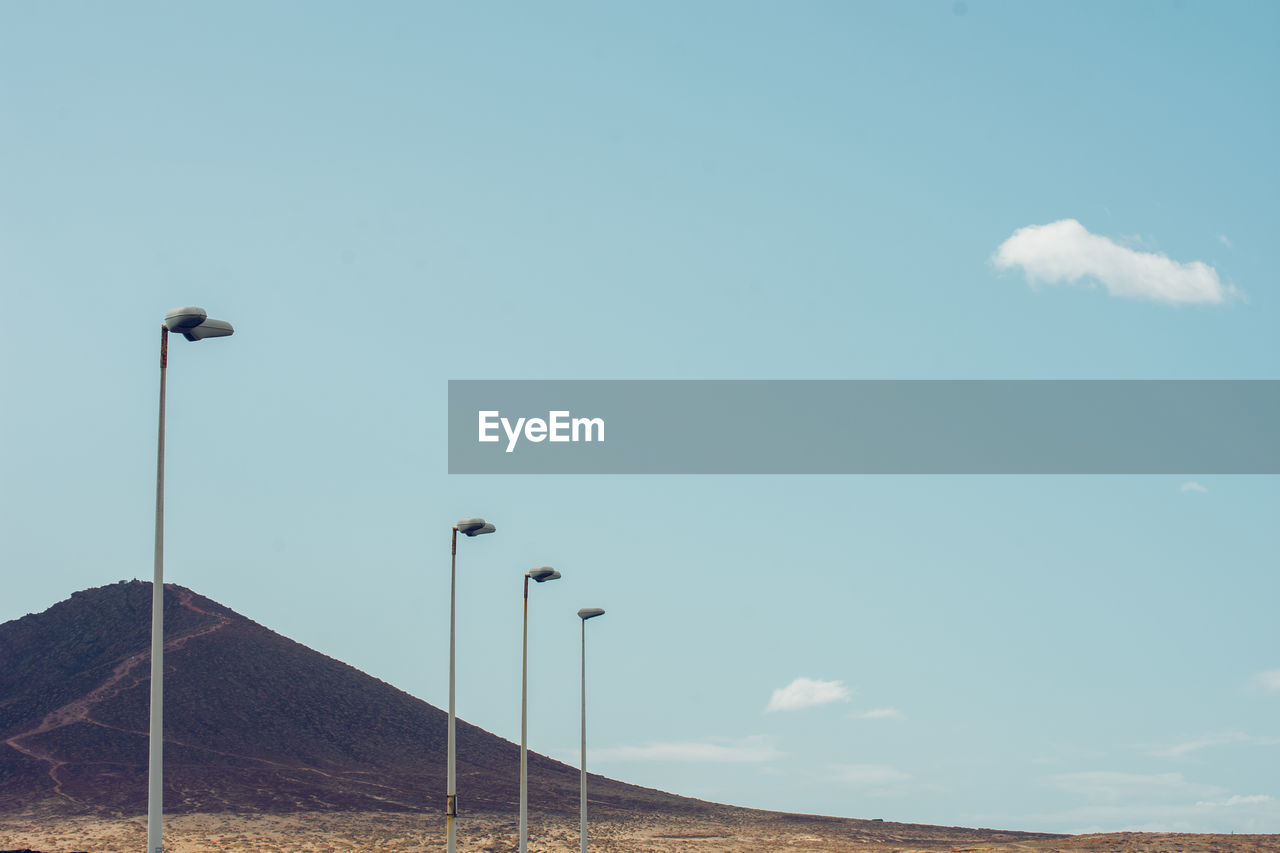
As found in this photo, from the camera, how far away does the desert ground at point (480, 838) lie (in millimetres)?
70188

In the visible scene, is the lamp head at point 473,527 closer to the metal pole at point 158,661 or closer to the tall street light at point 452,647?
the tall street light at point 452,647

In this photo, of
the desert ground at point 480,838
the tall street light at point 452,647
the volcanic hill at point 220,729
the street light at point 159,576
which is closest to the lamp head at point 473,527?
the tall street light at point 452,647

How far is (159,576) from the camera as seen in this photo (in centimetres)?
2141

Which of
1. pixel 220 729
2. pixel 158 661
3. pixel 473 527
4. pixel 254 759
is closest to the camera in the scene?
pixel 158 661

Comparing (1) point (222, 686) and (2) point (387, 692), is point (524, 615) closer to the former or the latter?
(1) point (222, 686)

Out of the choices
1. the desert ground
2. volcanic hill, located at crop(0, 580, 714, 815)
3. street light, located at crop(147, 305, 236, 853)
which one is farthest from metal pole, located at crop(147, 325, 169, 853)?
volcanic hill, located at crop(0, 580, 714, 815)

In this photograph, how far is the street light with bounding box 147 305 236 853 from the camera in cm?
2044

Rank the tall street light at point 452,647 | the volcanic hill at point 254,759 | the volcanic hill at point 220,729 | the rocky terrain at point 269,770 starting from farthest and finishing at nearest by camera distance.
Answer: the volcanic hill at point 220,729
the volcanic hill at point 254,759
the rocky terrain at point 269,770
the tall street light at point 452,647

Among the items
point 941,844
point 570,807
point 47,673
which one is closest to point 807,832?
point 941,844

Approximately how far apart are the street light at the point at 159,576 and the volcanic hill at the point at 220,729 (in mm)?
67354

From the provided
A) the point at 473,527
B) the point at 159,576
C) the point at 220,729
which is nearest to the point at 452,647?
the point at 473,527

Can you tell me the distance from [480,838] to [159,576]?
59376 millimetres

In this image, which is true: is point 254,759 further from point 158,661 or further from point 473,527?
point 158,661

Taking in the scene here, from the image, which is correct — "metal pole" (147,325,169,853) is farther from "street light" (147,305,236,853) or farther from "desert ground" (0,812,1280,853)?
"desert ground" (0,812,1280,853)
